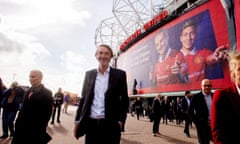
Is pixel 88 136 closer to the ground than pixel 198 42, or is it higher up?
closer to the ground

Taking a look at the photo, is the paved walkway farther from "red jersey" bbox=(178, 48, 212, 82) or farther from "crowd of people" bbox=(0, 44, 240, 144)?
"red jersey" bbox=(178, 48, 212, 82)

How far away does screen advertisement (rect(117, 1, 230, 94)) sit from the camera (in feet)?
47.6

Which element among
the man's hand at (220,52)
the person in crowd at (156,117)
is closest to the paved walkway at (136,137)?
the person in crowd at (156,117)

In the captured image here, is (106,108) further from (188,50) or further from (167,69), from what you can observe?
(167,69)

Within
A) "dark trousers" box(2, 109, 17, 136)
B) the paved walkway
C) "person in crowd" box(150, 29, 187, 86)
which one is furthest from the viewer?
"person in crowd" box(150, 29, 187, 86)

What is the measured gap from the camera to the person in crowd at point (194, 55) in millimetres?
14497

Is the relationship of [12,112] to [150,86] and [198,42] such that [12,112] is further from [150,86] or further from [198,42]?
[150,86]

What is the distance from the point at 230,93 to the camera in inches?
57.7

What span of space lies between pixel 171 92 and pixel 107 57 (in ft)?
55.7

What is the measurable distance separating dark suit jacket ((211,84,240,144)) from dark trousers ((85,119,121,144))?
40.8 inches

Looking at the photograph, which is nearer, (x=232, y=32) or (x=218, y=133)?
(x=218, y=133)

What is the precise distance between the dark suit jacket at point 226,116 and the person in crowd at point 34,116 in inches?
88.9

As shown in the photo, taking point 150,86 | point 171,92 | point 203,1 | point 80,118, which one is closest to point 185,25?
point 203,1

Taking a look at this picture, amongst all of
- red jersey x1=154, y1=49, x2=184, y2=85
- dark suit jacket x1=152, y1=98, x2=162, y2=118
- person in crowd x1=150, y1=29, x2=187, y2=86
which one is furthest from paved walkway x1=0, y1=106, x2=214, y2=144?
red jersey x1=154, y1=49, x2=184, y2=85
